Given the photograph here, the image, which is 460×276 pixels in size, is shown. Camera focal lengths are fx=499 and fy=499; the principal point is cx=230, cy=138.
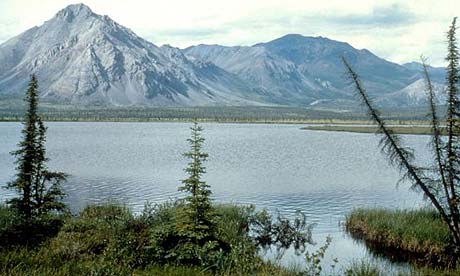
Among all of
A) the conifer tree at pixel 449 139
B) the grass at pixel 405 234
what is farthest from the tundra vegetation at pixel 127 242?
the conifer tree at pixel 449 139

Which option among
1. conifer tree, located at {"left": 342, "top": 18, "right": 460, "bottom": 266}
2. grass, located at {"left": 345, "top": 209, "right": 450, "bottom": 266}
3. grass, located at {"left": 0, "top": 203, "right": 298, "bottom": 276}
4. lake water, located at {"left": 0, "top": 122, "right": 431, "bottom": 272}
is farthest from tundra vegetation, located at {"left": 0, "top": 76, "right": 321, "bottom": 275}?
lake water, located at {"left": 0, "top": 122, "right": 431, "bottom": 272}

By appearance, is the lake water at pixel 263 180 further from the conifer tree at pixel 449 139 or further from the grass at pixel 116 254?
the grass at pixel 116 254

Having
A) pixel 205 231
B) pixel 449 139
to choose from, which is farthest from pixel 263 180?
pixel 205 231

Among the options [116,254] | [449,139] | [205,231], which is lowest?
[205,231]

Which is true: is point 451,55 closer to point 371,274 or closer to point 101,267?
point 371,274

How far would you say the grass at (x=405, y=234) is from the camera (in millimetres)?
27859

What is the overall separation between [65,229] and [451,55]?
20.0 metres

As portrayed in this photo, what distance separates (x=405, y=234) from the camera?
30.1 m

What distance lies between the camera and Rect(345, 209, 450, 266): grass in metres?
27.9

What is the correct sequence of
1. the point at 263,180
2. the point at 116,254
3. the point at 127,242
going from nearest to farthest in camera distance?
the point at 116,254 < the point at 127,242 < the point at 263,180

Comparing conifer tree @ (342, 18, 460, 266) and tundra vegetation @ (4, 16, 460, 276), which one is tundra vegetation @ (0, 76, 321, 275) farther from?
conifer tree @ (342, 18, 460, 266)

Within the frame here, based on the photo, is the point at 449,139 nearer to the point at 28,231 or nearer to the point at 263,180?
the point at 28,231

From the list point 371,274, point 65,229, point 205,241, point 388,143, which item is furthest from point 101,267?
point 388,143

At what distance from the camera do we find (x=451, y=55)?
78.5 feet
